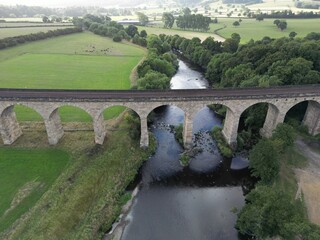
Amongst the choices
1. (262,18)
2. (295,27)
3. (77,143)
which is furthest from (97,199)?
(262,18)

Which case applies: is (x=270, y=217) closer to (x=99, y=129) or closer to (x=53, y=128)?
(x=99, y=129)

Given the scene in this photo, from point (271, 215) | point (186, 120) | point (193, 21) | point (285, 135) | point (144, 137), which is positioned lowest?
point (144, 137)

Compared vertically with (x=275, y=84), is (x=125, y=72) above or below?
below

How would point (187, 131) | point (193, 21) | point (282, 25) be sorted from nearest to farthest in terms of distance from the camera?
point (187, 131) < point (282, 25) < point (193, 21)

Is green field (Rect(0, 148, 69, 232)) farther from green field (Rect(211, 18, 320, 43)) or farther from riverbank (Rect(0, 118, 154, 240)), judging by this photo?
green field (Rect(211, 18, 320, 43))

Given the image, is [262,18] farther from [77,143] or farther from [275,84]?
[77,143]

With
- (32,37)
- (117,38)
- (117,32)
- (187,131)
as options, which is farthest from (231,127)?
(32,37)
